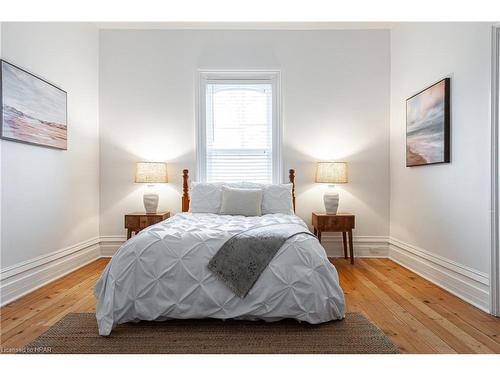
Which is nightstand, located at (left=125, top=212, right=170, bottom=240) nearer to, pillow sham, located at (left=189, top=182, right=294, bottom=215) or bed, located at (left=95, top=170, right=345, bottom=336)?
pillow sham, located at (left=189, top=182, right=294, bottom=215)

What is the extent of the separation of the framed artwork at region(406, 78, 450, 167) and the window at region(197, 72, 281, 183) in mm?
1611

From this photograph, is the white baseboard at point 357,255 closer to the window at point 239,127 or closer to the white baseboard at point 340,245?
the white baseboard at point 340,245

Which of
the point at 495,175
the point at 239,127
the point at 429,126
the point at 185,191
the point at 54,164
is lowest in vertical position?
the point at 185,191

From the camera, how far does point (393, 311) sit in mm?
2484

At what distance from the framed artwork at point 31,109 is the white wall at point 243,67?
903 millimetres

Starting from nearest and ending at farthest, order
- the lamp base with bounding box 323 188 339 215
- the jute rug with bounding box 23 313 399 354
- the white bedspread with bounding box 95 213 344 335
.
A: the jute rug with bounding box 23 313 399 354, the white bedspread with bounding box 95 213 344 335, the lamp base with bounding box 323 188 339 215

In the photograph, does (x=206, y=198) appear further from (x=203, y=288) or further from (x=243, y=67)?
(x=243, y=67)

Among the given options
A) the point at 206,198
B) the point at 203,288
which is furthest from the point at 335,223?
the point at 203,288

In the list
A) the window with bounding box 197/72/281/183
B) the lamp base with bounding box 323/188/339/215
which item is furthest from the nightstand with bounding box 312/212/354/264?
the window with bounding box 197/72/281/183

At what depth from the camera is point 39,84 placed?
309cm

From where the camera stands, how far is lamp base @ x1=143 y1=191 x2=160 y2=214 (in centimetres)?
395

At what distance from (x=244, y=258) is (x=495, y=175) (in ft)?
6.54
